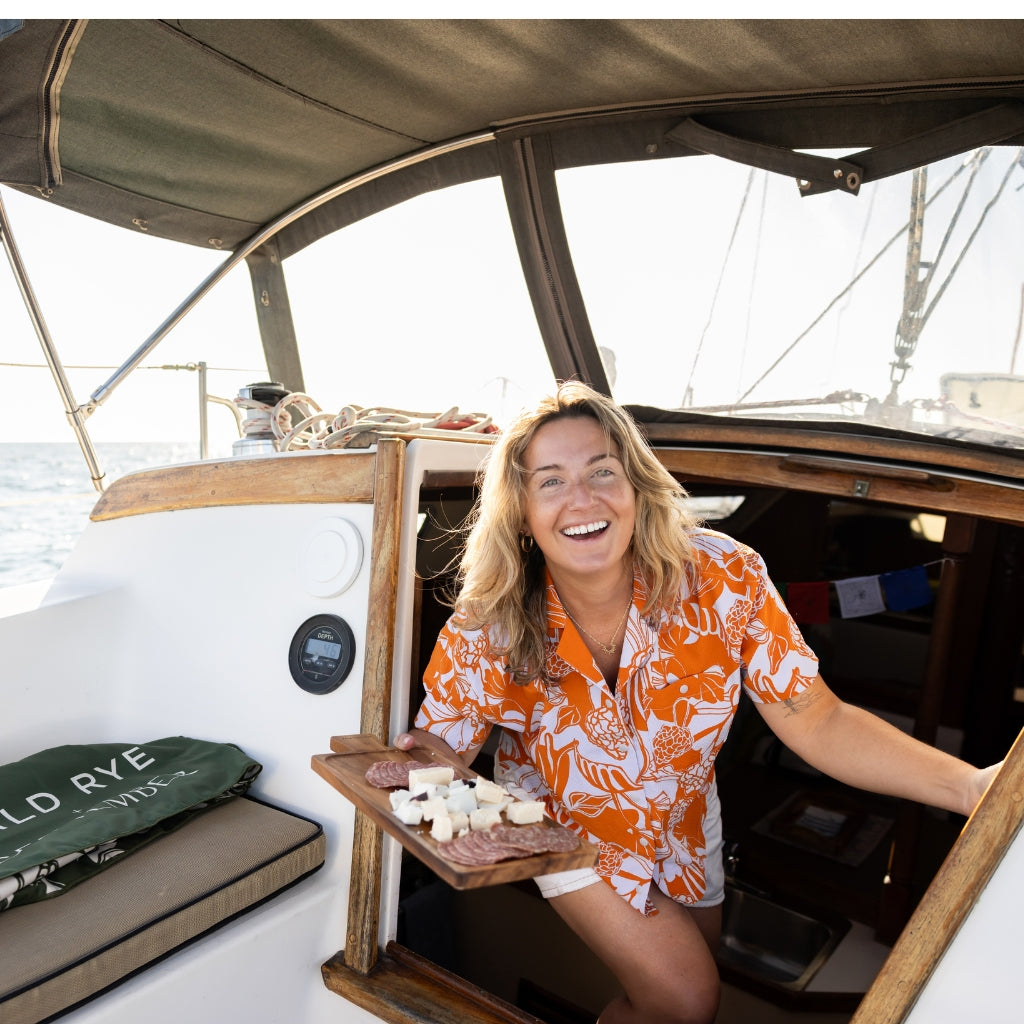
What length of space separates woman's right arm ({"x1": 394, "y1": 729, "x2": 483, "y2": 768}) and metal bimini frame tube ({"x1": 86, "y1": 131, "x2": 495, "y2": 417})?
55.8 inches

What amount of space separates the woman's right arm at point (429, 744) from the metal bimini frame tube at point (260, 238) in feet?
4.65

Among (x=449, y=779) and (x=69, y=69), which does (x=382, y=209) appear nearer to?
(x=69, y=69)

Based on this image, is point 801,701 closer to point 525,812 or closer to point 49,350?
point 525,812

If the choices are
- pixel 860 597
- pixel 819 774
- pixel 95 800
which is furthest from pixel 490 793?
pixel 819 774

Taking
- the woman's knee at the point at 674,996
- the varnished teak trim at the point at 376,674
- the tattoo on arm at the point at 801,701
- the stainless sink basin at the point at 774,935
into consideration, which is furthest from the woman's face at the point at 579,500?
the stainless sink basin at the point at 774,935

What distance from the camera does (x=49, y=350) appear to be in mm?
2326

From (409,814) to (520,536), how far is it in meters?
0.63

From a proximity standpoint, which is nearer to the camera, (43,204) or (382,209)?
(43,204)

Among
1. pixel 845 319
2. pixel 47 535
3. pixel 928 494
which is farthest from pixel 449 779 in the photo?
pixel 47 535

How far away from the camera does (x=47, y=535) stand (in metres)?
14.4

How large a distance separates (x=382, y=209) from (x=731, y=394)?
112cm

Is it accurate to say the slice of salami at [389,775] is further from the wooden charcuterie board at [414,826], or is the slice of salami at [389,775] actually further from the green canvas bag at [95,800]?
the green canvas bag at [95,800]

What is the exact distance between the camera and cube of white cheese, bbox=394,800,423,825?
1159 mm

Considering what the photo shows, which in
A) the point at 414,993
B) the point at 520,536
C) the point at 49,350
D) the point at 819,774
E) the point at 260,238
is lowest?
the point at 819,774
